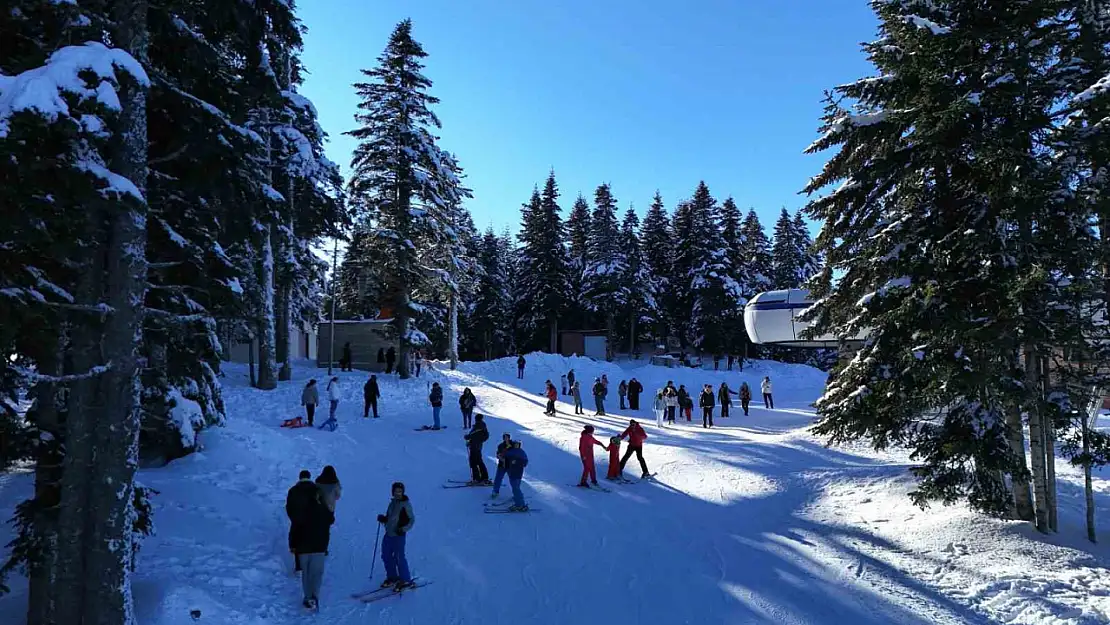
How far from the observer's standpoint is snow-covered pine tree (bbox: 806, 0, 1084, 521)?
9555 mm

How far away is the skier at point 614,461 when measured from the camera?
577 inches

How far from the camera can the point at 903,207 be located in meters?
12.1

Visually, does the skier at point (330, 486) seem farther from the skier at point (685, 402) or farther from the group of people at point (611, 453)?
the skier at point (685, 402)

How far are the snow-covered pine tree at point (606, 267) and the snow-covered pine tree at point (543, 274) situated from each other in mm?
2492

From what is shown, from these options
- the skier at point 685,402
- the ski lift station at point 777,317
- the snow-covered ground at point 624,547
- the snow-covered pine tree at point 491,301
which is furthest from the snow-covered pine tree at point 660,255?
the snow-covered ground at point 624,547

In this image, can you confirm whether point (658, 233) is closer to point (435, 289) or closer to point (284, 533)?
point (435, 289)

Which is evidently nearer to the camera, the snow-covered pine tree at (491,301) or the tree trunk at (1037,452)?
the tree trunk at (1037,452)

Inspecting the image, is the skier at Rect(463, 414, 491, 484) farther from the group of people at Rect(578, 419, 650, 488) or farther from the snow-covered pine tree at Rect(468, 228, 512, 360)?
the snow-covered pine tree at Rect(468, 228, 512, 360)

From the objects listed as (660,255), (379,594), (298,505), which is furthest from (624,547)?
(660,255)

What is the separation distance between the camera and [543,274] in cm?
5162

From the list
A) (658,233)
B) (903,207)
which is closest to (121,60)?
(903,207)

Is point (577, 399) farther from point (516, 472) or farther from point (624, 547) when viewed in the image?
point (624, 547)

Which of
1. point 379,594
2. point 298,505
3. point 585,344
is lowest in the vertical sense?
point 379,594

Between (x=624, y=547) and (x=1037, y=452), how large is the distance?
6.76 metres
